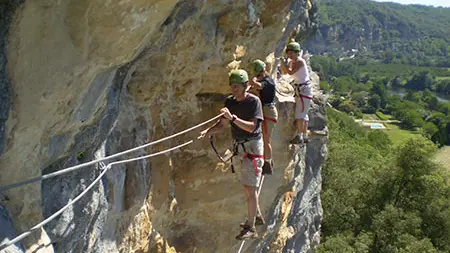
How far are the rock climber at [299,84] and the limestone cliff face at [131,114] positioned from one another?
0.23 meters

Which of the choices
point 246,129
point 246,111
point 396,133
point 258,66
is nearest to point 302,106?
point 258,66

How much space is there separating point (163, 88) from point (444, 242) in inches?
644

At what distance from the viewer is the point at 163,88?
19.4 feet

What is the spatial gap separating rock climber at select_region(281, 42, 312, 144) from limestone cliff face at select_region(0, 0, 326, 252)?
226 mm

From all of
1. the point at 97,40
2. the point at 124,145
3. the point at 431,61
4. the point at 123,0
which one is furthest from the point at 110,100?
the point at 431,61

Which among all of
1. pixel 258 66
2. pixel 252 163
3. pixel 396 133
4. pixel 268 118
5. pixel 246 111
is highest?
pixel 258 66

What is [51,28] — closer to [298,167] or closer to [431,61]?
[298,167]

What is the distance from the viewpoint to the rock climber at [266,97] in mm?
6285

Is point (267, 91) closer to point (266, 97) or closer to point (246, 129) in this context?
point (266, 97)

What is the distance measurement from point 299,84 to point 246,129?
2763 millimetres

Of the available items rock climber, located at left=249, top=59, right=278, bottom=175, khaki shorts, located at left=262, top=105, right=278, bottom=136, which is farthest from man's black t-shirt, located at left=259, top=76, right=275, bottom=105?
khaki shorts, located at left=262, top=105, right=278, bottom=136

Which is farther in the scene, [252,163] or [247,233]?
[247,233]

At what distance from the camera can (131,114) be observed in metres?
5.45

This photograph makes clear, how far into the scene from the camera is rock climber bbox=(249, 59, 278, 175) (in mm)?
6285
